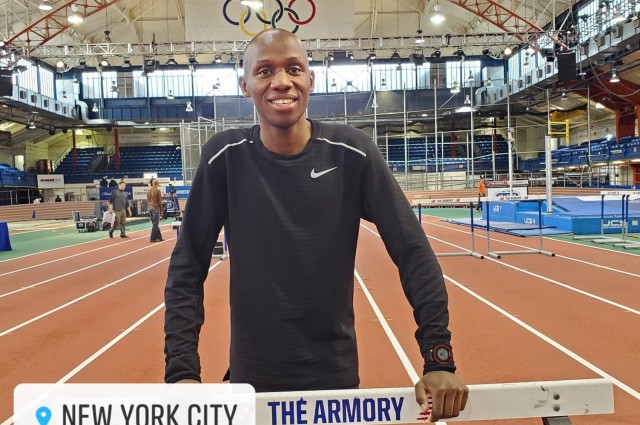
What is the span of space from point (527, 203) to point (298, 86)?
17.1 metres

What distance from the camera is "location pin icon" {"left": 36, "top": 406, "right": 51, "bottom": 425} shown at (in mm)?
955

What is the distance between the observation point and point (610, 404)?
110 centimetres

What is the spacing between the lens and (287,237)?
1.35 m

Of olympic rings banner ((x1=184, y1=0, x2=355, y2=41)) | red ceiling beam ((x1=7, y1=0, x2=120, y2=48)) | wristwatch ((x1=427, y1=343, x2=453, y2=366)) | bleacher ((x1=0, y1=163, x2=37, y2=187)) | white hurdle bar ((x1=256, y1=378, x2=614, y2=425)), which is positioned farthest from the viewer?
bleacher ((x1=0, y1=163, x2=37, y2=187))

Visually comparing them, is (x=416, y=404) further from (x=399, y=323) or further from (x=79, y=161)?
(x=79, y=161)

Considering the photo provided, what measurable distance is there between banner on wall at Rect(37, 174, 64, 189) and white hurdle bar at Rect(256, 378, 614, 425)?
39.8 meters

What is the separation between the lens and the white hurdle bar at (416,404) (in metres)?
1.06

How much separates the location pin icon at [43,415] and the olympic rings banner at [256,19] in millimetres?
17884

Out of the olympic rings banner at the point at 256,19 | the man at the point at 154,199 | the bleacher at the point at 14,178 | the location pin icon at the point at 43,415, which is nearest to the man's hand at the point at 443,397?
the location pin icon at the point at 43,415

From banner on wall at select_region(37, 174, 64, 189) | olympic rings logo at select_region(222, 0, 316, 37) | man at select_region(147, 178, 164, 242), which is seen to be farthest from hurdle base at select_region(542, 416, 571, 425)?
banner on wall at select_region(37, 174, 64, 189)

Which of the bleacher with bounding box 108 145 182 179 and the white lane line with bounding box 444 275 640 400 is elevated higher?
the bleacher with bounding box 108 145 182 179

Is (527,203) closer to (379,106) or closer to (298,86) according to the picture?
(298,86)

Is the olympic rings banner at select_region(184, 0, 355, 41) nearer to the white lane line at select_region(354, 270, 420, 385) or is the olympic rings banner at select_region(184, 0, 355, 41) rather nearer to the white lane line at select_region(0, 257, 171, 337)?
the white lane line at select_region(0, 257, 171, 337)

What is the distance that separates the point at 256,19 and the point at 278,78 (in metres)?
18.0
